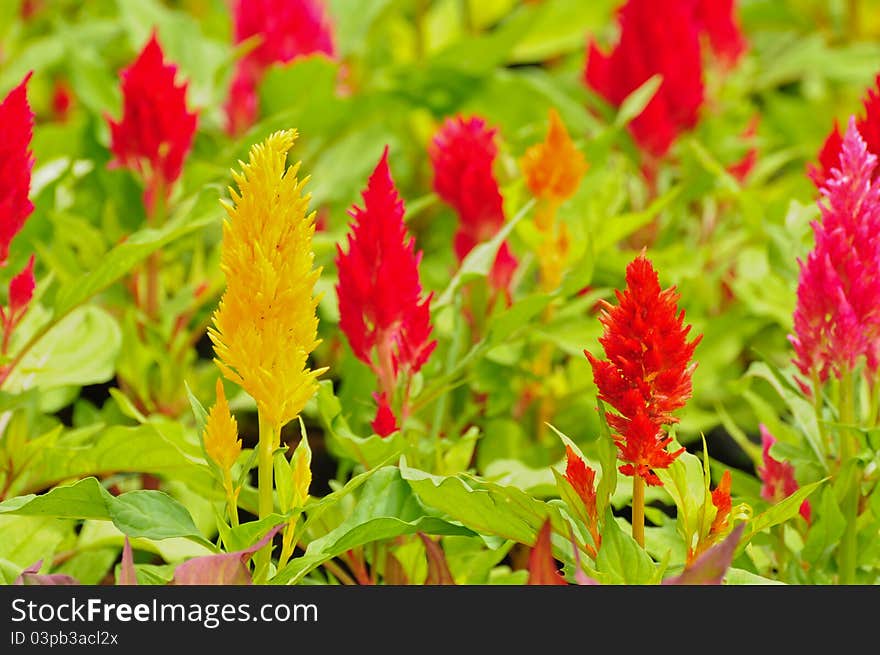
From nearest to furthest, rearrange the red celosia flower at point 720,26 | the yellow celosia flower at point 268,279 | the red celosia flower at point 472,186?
the yellow celosia flower at point 268,279
the red celosia flower at point 472,186
the red celosia flower at point 720,26

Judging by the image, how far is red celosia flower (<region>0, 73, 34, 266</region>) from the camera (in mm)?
1302

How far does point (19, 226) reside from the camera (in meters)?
1.37

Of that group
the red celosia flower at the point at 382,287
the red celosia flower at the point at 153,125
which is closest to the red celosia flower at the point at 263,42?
the red celosia flower at the point at 153,125

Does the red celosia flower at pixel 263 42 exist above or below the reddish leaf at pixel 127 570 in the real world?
above

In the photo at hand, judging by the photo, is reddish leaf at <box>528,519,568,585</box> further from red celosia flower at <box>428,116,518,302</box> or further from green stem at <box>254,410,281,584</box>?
red celosia flower at <box>428,116,518,302</box>

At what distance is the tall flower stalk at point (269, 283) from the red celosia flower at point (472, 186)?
598 millimetres

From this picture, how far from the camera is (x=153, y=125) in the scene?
1770 mm

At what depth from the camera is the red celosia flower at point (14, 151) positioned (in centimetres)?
130

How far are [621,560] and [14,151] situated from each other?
765 millimetres

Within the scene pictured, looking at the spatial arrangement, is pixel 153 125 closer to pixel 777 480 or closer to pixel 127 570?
pixel 127 570

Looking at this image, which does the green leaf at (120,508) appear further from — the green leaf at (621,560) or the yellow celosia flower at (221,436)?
the green leaf at (621,560)
